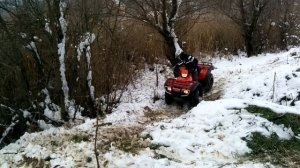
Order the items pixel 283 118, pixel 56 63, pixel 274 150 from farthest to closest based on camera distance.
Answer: pixel 56 63
pixel 283 118
pixel 274 150

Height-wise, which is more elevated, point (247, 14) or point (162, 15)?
point (247, 14)

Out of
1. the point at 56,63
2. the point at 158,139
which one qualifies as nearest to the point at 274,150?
the point at 158,139

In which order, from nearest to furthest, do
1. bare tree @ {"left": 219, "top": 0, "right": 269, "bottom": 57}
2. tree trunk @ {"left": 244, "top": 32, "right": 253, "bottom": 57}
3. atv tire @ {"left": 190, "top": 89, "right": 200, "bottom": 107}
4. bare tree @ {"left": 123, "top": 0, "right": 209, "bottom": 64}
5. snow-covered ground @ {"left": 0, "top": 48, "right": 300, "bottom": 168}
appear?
1. snow-covered ground @ {"left": 0, "top": 48, "right": 300, "bottom": 168}
2. atv tire @ {"left": 190, "top": 89, "right": 200, "bottom": 107}
3. bare tree @ {"left": 123, "top": 0, "right": 209, "bottom": 64}
4. bare tree @ {"left": 219, "top": 0, "right": 269, "bottom": 57}
5. tree trunk @ {"left": 244, "top": 32, "right": 253, "bottom": 57}

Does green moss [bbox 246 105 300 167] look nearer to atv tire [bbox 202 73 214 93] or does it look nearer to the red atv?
the red atv

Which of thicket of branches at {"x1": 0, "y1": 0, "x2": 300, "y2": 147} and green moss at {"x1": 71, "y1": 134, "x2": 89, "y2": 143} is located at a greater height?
thicket of branches at {"x1": 0, "y1": 0, "x2": 300, "y2": 147}

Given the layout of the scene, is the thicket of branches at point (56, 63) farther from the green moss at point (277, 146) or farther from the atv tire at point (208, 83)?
the green moss at point (277, 146)

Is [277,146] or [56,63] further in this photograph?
[56,63]

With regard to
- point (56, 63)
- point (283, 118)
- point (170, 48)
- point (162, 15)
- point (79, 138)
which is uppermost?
point (162, 15)

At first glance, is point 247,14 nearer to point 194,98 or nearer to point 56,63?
point 194,98

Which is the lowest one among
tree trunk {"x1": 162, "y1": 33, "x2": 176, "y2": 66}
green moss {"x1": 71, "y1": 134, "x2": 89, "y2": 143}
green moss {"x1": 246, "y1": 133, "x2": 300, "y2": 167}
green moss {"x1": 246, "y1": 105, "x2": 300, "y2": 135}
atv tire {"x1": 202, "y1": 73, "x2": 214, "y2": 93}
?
green moss {"x1": 246, "y1": 133, "x2": 300, "y2": 167}

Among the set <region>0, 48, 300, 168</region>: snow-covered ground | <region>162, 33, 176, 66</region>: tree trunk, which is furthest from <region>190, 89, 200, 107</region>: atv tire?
<region>162, 33, 176, 66</region>: tree trunk

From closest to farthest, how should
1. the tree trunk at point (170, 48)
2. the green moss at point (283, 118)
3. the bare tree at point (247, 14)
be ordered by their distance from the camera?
the green moss at point (283, 118) < the tree trunk at point (170, 48) < the bare tree at point (247, 14)

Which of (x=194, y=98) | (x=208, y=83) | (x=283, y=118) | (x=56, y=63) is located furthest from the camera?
(x=208, y=83)

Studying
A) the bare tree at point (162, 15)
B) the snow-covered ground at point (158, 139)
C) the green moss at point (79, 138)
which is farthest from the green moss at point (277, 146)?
the bare tree at point (162, 15)
